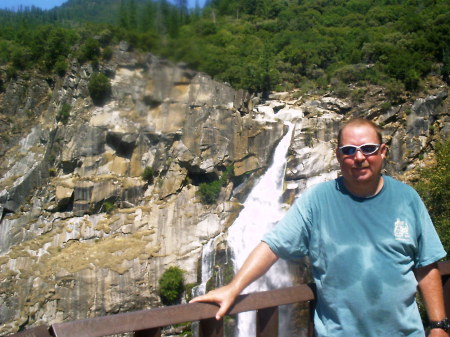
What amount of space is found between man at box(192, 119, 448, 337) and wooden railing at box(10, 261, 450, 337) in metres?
0.06

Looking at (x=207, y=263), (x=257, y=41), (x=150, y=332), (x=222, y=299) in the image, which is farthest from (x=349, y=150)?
(x=257, y=41)

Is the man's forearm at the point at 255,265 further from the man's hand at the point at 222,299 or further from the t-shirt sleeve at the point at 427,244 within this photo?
the t-shirt sleeve at the point at 427,244

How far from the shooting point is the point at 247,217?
17953 mm

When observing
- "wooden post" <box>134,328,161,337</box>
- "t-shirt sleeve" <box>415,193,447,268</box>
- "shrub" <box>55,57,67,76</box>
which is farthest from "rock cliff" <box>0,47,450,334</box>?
"wooden post" <box>134,328,161,337</box>

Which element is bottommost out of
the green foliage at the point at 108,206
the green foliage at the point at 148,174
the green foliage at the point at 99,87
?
the green foliage at the point at 108,206

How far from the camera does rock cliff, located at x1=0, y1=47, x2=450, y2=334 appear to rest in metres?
16.5

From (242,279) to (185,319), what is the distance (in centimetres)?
29

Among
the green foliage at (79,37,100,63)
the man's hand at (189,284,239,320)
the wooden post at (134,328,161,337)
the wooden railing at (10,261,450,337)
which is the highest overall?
the green foliage at (79,37,100,63)

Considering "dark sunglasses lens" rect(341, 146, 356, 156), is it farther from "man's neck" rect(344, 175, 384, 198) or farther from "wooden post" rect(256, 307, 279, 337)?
"wooden post" rect(256, 307, 279, 337)

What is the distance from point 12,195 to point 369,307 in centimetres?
1897

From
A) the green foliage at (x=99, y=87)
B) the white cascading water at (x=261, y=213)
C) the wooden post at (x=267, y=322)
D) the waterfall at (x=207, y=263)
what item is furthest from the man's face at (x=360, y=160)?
the green foliage at (x=99, y=87)

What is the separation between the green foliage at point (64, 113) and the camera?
1957 centimetres

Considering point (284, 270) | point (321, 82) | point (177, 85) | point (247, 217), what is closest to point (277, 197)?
point (247, 217)

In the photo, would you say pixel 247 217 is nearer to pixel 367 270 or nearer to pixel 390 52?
pixel 390 52
